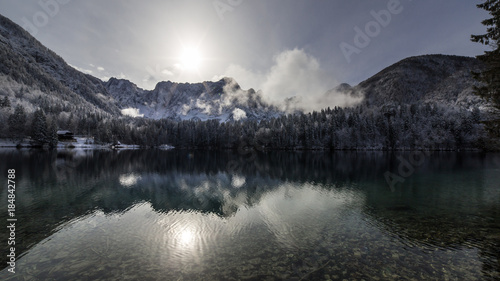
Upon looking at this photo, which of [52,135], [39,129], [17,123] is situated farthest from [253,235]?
[17,123]

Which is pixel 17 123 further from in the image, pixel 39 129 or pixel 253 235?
pixel 253 235

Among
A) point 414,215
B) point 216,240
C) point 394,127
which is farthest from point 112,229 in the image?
point 394,127

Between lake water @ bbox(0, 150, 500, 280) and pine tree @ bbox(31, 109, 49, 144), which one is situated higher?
pine tree @ bbox(31, 109, 49, 144)

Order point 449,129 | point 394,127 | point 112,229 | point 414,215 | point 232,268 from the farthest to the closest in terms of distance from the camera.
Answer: point 394,127, point 449,129, point 414,215, point 112,229, point 232,268

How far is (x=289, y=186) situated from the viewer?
39719mm

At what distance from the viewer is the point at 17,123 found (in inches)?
5418

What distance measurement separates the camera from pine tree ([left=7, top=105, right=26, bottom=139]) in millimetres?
136262

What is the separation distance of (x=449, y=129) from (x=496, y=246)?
741 feet

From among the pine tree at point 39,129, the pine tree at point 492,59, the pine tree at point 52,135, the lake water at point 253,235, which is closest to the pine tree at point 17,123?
the pine tree at point 39,129

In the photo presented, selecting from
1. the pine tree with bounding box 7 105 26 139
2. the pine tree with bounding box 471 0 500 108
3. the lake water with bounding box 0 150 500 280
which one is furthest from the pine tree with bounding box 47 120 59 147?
the pine tree with bounding box 471 0 500 108

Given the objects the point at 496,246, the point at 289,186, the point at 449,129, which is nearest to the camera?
the point at 496,246

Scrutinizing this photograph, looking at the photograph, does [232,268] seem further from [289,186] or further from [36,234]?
[289,186]

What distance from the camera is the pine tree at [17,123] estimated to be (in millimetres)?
136262

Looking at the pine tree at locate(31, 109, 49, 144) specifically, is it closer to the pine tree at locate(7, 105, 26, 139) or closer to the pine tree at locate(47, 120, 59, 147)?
the pine tree at locate(47, 120, 59, 147)
